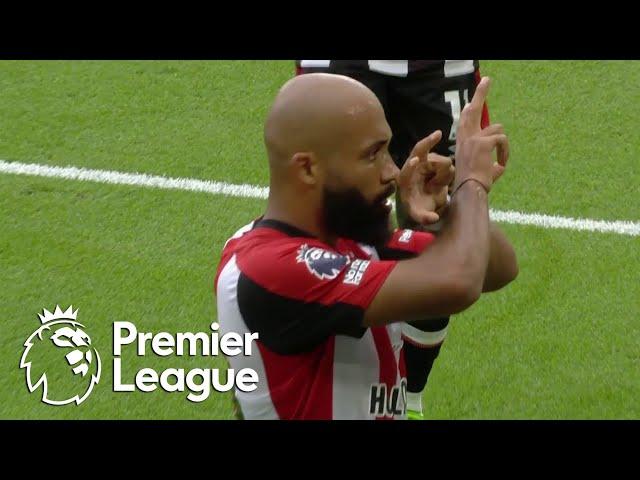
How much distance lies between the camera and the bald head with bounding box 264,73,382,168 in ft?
11.3

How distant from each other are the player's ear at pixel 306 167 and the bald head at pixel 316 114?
17mm

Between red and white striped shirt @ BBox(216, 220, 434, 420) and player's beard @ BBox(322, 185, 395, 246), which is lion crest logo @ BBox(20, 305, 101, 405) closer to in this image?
red and white striped shirt @ BBox(216, 220, 434, 420)

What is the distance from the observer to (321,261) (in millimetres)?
3467

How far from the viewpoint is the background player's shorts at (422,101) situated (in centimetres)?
556

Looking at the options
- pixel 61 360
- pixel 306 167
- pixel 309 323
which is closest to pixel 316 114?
pixel 306 167

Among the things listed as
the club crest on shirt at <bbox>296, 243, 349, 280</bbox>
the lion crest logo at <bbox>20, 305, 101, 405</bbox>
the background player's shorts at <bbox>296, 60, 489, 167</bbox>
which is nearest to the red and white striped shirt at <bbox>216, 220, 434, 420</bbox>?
the club crest on shirt at <bbox>296, 243, 349, 280</bbox>

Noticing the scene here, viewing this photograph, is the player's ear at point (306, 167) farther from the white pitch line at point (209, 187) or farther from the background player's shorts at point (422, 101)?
the white pitch line at point (209, 187)

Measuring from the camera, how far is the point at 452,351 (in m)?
6.12

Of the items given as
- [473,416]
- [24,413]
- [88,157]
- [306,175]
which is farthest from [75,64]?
[306,175]

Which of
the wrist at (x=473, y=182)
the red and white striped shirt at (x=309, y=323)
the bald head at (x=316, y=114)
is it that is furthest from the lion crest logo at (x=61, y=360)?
the wrist at (x=473, y=182)

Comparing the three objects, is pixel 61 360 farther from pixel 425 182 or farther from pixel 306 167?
pixel 425 182

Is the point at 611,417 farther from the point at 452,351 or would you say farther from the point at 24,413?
the point at 24,413

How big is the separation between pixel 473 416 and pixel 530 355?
596mm
